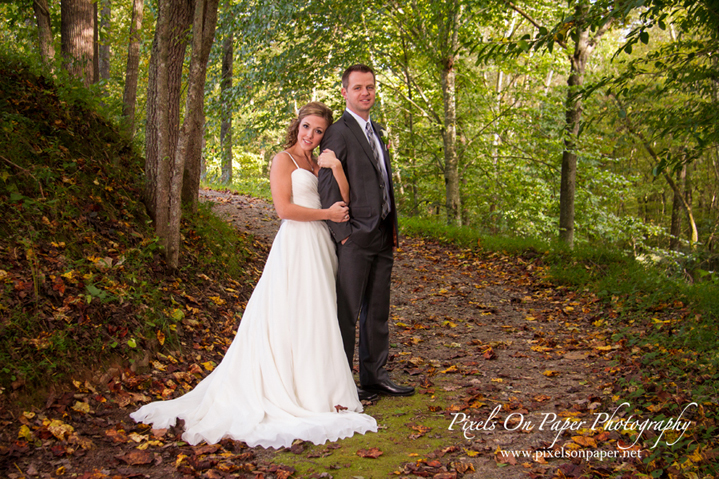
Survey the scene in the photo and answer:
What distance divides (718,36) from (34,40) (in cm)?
926

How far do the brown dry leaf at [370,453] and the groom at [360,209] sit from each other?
3.24ft

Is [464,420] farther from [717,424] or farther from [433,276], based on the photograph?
[433,276]

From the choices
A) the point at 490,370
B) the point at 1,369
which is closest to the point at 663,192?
the point at 490,370

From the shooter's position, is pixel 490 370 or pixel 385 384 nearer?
pixel 385 384

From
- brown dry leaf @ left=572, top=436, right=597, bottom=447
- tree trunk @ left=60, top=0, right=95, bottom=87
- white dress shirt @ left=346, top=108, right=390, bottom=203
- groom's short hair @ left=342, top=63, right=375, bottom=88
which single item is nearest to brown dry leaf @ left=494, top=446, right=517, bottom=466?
brown dry leaf @ left=572, top=436, right=597, bottom=447

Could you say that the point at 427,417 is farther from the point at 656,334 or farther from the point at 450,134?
the point at 450,134

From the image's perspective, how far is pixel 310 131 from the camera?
4.10 metres

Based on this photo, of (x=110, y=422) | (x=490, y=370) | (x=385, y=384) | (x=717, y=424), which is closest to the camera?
(x=717, y=424)

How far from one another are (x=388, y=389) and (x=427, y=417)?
54cm

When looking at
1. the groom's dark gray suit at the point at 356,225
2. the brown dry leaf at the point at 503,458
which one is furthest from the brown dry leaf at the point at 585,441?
the groom's dark gray suit at the point at 356,225

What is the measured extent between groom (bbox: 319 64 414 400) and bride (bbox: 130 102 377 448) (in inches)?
3.8

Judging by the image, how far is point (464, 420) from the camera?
12.4 ft

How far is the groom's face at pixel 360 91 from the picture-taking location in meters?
4.02

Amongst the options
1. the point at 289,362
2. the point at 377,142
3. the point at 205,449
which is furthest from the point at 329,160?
the point at 205,449
